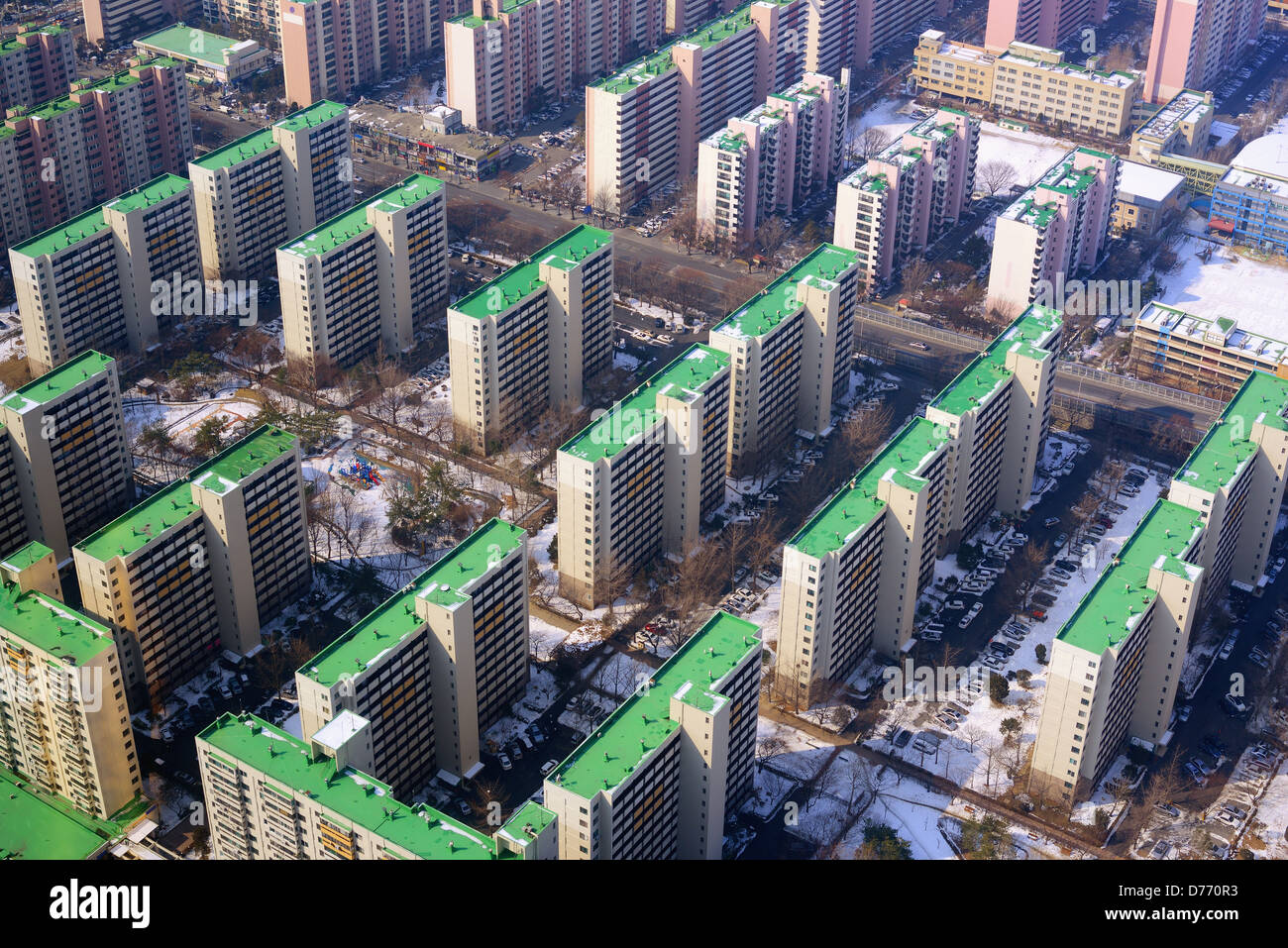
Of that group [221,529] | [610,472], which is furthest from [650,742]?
[221,529]

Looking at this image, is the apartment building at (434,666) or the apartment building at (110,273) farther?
the apartment building at (110,273)

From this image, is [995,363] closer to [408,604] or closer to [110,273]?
[408,604]

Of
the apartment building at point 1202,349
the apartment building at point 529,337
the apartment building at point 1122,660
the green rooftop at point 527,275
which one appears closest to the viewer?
the apartment building at point 1122,660

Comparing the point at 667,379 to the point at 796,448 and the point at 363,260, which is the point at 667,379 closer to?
the point at 796,448

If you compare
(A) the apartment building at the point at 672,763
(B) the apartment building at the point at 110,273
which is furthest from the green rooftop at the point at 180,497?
(B) the apartment building at the point at 110,273

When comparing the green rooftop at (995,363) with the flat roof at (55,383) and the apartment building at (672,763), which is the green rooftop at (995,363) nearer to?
the apartment building at (672,763)

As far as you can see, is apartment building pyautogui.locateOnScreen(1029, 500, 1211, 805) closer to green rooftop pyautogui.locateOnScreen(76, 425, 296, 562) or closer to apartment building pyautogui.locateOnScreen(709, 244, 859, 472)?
apartment building pyautogui.locateOnScreen(709, 244, 859, 472)
